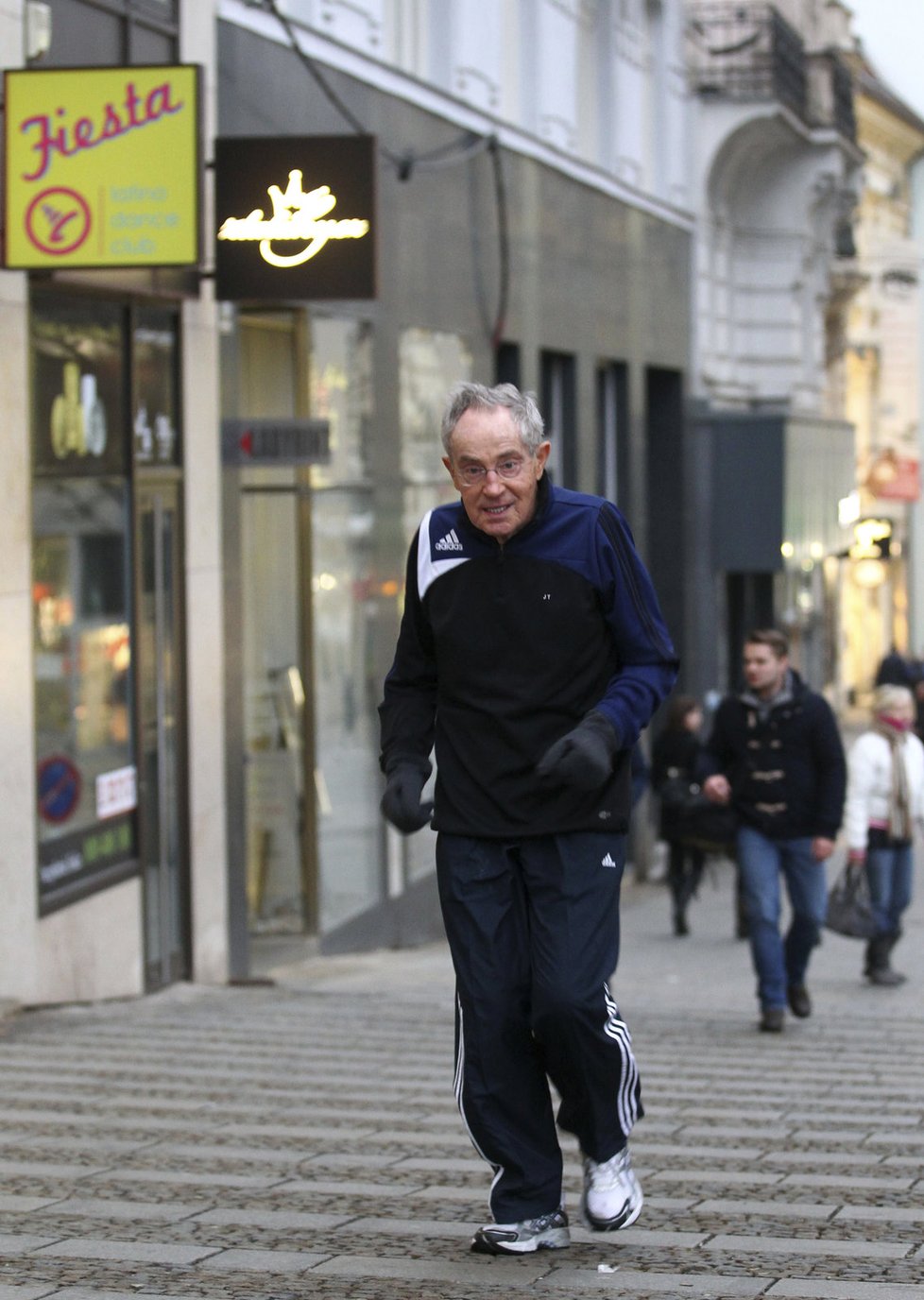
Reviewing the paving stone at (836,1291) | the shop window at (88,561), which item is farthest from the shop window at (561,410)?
the paving stone at (836,1291)

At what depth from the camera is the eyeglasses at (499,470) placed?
452 cm

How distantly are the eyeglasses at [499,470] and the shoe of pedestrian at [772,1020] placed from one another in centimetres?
622

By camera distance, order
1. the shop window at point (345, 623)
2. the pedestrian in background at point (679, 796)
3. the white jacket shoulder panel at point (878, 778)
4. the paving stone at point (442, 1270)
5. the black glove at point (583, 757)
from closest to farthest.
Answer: the paving stone at point (442, 1270) → the black glove at point (583, 757) → the white jacket shoulder panel at point (878, 778) → the shop window at point (345, 623) → the pedestrian in background at point (679, 796)

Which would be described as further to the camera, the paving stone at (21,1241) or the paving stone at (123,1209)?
the paving stone at (123,1209)

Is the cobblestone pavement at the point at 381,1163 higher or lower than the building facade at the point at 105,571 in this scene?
lower

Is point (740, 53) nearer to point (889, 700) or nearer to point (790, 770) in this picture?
point (889, 700)

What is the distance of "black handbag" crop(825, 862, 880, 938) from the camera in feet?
39.0

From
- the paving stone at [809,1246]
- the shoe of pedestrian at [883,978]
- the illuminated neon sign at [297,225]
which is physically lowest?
the shoe of pedestrian at [883,978]

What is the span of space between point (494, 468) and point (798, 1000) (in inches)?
258

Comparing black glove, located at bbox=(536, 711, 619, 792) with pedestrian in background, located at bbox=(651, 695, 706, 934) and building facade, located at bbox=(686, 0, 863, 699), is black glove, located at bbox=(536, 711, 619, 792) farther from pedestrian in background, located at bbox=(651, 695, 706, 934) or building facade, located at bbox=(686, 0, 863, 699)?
building facade, located at bbox=(686, 0, 863, 699)

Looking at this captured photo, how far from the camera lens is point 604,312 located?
21.2m

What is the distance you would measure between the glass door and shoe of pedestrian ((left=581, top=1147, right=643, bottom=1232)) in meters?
6.94

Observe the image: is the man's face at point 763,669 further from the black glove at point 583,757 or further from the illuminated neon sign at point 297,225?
the black glove at point 583,757

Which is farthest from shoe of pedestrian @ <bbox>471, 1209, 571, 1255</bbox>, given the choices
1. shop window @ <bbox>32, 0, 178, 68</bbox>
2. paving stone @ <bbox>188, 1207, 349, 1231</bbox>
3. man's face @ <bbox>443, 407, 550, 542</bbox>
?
shop window @ <bbox>32, 0, 178, 68</bbox>
